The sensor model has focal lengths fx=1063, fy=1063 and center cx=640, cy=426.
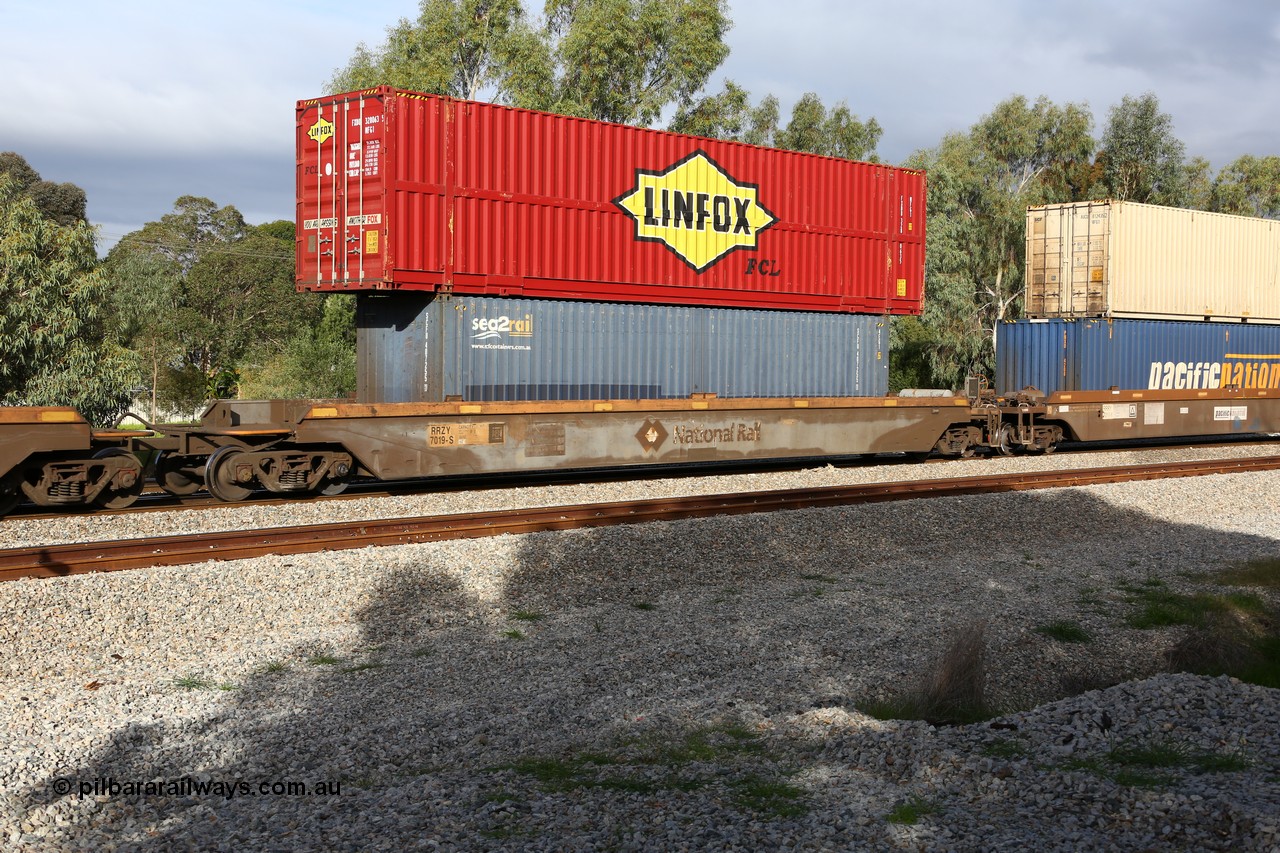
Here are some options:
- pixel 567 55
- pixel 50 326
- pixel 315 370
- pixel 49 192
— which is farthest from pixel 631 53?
pixel 49 192

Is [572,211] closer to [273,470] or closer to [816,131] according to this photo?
[273,470]

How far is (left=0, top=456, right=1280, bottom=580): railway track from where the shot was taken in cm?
938

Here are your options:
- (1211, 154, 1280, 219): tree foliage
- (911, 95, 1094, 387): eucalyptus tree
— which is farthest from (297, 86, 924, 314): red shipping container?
(1211, 154, 1280, 219): tree foliage

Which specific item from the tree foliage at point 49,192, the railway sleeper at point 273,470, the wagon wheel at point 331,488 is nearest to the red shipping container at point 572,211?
the railway sleeper at point 273,470

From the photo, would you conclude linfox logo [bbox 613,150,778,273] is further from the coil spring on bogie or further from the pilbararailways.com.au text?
the pilbararailways.com.au text

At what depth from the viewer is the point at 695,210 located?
1695 cm

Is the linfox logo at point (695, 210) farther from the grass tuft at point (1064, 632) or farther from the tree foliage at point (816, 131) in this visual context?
the tree foliage at point (816, 131)

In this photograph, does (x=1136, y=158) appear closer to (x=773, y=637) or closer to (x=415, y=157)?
(x=415, y=157)

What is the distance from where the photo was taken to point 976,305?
4612 centimetres

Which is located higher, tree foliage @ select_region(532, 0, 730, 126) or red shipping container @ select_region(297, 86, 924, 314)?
tree foliage @ select_region(532, 0, 730, 126)

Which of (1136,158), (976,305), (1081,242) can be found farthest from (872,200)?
(1136,158)

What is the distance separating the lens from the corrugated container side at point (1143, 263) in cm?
2209

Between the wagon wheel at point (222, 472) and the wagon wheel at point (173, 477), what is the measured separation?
50 cm

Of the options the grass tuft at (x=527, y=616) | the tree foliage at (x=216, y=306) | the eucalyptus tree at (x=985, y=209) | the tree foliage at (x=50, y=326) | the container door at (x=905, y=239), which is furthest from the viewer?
the tree foliage at (x=216, y=306)
